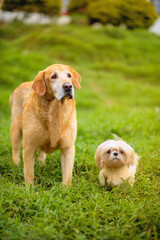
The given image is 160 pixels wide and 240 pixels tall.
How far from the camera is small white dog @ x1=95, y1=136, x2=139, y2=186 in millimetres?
3283

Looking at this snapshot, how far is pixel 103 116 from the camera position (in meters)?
7.42

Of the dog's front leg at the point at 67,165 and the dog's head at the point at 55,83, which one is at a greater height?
the dog's head at the point at 55,83

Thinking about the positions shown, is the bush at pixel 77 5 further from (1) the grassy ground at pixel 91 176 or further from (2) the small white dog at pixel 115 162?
(2) the small white dog at pixel 115 162

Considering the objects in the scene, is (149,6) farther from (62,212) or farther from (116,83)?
(62,212)

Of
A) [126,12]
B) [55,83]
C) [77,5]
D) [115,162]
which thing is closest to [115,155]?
[115,162]

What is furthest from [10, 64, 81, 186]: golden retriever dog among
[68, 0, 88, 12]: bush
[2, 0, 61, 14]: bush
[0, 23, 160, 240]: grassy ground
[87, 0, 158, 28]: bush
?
[68, 0, 88, 12]: bush

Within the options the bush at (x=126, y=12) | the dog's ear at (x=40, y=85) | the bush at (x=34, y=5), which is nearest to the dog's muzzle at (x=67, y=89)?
the dog's ear at (x=40, y=85)

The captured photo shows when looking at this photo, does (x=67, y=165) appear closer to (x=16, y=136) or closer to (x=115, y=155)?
(x=115, y=155)

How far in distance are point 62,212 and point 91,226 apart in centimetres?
36

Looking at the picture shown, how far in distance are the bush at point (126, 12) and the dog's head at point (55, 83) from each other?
5771mm

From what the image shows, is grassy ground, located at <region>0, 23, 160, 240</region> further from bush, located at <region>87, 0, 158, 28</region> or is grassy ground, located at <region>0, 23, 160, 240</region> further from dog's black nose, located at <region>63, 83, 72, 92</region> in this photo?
bush, located at <region>87, 0, 158, 28</region>

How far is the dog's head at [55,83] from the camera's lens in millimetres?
3121

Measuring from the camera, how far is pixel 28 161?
355 cm

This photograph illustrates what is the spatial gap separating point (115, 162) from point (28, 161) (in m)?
1.14
